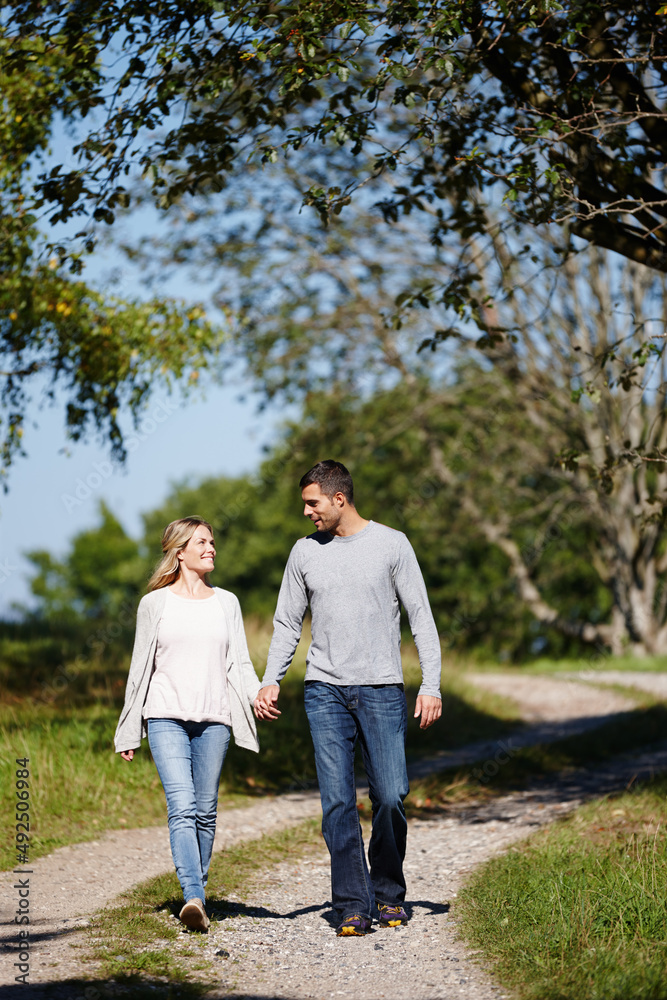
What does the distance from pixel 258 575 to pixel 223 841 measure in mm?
42380

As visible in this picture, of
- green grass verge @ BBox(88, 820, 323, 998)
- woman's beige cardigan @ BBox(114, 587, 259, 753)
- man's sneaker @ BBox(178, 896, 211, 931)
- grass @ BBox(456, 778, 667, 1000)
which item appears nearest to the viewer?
grass @ BBox(456, 778, 667, 1000)

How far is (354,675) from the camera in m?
4.54

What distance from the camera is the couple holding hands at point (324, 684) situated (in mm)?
4531

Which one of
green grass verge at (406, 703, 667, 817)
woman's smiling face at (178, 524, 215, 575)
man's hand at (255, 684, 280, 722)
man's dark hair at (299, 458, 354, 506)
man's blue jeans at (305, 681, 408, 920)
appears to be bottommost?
green grass verge at (406, 703, 667, 817)

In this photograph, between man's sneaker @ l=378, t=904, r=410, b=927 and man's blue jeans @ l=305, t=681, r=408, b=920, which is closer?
man's blue jeans @ l=305, t=681, r=408, b=920

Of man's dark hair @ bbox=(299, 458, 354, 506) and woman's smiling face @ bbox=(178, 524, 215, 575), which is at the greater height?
man's dark hair @ bbox=(299, 458, 354, 506)

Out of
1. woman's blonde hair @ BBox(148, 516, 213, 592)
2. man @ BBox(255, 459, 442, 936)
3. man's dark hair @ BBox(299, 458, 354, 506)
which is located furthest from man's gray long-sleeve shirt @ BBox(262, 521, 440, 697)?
woman's blonde hair @ BBox(148, 516, 213, 592)

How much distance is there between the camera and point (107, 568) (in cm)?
6950

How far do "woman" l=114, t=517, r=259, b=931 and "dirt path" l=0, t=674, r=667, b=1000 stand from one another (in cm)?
50

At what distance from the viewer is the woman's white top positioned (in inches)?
181

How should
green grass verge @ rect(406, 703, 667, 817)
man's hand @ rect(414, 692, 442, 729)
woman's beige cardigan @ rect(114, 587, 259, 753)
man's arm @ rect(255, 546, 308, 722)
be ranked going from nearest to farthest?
man's hand @ rect(414, 692, 442, 729), woman's beige cardigan @ rect(114, 587, 259, 753), man's arm @ rect(255, 546, 308, 722), green grass verge @ rect(406, 703, 667, 817)

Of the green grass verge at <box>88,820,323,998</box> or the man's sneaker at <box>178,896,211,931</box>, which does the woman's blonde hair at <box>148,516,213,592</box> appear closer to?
the man's sneaker at <box>178,896,211,931</box>

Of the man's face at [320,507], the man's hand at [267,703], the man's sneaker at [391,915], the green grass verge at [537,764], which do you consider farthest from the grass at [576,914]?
the green grass verge at [537,764]

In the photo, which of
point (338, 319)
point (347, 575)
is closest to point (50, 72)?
point (347, 575)
